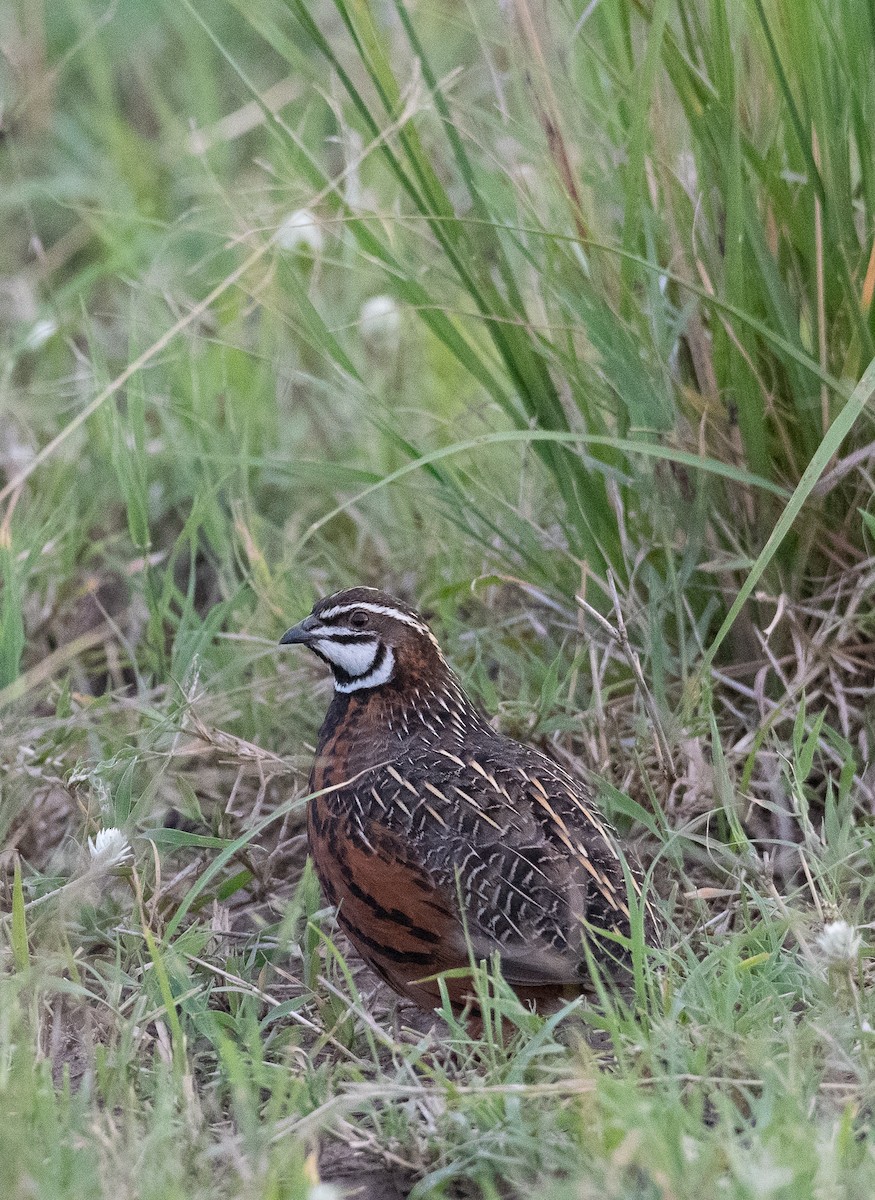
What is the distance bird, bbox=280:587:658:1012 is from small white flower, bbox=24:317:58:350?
2356 millimetres

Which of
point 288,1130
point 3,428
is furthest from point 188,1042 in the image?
point 3,428

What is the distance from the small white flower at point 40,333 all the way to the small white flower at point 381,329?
113cm

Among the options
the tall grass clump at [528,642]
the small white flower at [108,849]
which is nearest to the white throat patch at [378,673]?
the tall grass clump at [528,642]

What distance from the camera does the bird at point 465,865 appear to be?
3373 mm

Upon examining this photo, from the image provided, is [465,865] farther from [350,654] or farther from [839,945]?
[839,945]

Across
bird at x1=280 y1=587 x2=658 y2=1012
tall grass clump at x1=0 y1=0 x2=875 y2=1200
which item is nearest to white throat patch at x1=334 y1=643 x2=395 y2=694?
bird at x1=280 y1=587 x2=658 y2=1012

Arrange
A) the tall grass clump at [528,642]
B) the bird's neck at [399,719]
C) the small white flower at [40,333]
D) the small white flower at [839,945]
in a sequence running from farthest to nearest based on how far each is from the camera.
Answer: the small white flower at [40,333]
the bird's neck at [399,719]
the small white flower at [839,945]
the tall grass clump at [528,642]

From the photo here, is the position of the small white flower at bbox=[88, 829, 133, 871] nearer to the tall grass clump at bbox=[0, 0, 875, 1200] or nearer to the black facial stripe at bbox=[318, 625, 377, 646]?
the tall grass clump at bbox=[0, 0, 875, 1200]

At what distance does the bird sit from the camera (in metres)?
3.37

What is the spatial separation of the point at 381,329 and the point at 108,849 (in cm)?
321

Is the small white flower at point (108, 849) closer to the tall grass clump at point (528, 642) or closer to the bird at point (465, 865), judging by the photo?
the tall grass clump at point (528, 642)

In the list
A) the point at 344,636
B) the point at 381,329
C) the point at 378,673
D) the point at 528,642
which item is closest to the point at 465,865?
the point at 378,673

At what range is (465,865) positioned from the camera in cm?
346

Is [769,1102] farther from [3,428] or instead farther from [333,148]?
[333,148]
